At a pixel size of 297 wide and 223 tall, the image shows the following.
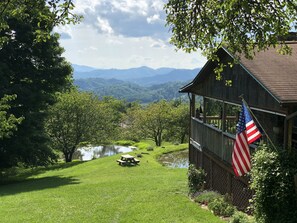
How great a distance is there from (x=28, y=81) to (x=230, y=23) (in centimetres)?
2306

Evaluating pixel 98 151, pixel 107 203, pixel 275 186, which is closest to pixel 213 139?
pixel 107 203

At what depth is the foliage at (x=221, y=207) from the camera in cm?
1263

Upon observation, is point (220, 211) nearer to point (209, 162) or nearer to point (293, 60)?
point (209, 162)

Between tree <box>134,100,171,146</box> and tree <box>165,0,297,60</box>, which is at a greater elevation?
tree <box>165,0,297,60</box>

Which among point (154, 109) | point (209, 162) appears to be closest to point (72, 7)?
point (209, 162)

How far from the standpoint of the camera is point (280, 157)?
9273 mm

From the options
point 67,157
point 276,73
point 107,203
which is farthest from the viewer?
point 67,157

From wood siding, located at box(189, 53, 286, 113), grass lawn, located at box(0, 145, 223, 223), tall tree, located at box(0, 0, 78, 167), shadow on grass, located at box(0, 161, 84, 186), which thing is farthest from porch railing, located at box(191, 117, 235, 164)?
shadow on grass, located at box(0, 161, 84, 186)

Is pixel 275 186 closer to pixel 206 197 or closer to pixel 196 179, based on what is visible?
pixel 206 197

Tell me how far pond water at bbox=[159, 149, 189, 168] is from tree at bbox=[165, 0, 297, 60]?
25697mm

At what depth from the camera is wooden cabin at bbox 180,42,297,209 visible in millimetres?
10058

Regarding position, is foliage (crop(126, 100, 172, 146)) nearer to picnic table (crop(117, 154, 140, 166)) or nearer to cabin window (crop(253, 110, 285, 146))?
picnic table (crop(117, 154, 140, 166))

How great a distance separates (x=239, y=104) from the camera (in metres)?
13.0

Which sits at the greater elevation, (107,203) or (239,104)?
(239,104)
